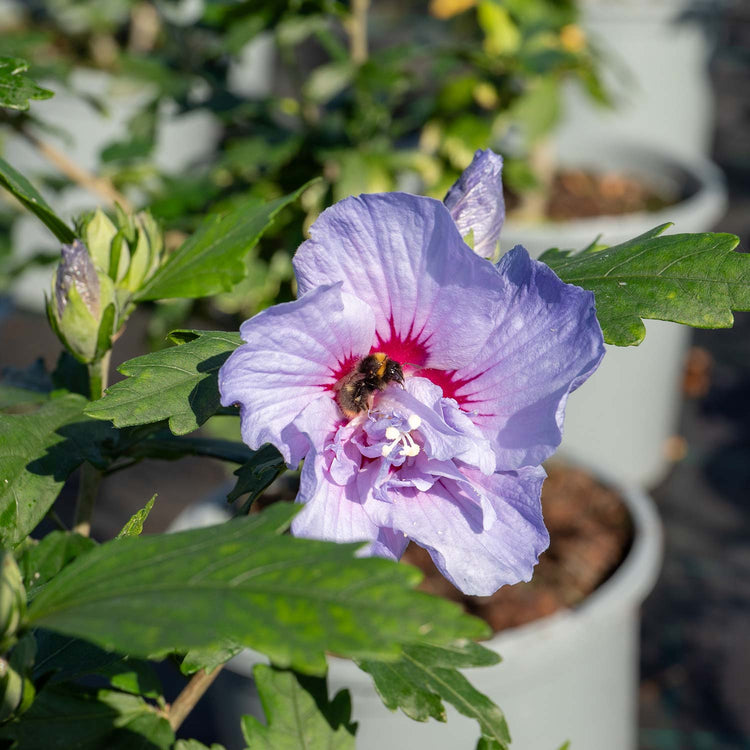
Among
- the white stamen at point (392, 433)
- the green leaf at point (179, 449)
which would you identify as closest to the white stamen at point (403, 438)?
the white stamen at point (392, 433)

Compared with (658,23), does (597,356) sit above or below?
above

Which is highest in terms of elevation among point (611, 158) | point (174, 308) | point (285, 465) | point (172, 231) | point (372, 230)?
point (372, 230)

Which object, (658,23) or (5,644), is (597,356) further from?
(658,23)

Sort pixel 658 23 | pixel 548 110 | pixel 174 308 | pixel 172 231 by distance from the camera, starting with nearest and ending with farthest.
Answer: pixel 172 231 → pixel 174 308 → pixel 548 110 → pixel 658 23

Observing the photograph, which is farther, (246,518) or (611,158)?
(611,158)

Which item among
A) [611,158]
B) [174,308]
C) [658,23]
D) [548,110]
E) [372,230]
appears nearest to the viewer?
[372,230]

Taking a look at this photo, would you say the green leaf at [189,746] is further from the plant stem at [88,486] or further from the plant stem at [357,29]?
the plant stem at [357,29]

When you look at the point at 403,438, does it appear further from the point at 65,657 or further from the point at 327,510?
the point at 65,657

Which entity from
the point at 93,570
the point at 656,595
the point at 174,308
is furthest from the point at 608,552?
the point at 93,570
